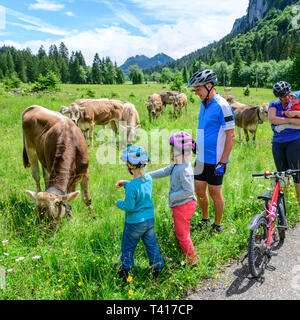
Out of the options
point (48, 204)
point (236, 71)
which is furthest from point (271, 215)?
point (236, 71)

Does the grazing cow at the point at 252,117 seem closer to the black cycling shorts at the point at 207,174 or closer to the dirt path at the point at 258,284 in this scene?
the black cycling shorts at the point at 207,174

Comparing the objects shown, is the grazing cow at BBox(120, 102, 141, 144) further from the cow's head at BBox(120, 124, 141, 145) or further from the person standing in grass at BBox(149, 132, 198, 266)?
the person standing in grass at BBox(149, 132, 198, 266)

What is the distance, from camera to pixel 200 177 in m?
4.06

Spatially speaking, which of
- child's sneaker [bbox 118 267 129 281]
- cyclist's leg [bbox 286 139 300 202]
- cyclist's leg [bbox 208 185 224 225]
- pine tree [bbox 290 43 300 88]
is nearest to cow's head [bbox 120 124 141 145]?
cyclist's leg [bbox 286 139 300 202]

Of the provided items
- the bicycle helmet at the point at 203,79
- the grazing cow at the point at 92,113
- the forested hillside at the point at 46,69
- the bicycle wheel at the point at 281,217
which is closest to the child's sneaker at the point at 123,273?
the bicycle wheel at the point at 281,217

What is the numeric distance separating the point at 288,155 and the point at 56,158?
4.47 metres

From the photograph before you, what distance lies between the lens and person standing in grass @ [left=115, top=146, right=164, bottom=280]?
111 inches

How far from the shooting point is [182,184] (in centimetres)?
308

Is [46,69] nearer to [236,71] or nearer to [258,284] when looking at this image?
[236,71]

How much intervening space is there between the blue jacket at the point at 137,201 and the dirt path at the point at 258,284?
117cm

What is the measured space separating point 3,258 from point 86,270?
131 centimetres

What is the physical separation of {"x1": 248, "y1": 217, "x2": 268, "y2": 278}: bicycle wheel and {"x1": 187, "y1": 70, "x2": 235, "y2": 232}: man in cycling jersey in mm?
791

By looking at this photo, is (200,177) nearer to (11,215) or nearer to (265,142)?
(11,215)

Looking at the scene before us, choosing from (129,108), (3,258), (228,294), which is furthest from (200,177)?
(129,108)
